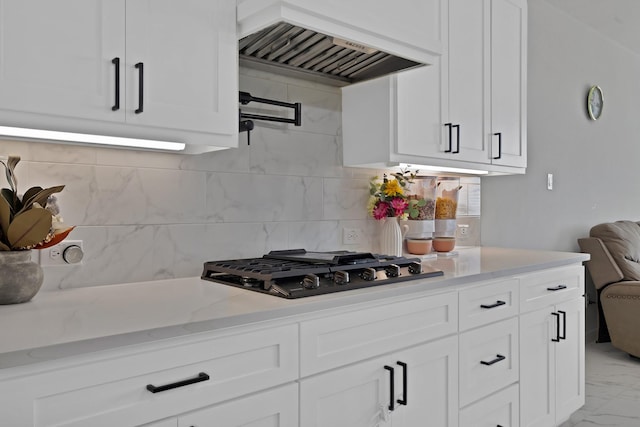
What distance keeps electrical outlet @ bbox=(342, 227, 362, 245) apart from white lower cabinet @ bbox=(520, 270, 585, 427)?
2.76 ft

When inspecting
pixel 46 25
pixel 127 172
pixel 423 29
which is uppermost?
pixel 423 29

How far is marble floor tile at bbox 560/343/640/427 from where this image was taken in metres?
2.82

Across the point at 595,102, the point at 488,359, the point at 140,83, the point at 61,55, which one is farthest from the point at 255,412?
the point at 595,102

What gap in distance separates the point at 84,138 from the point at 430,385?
1.44 metres

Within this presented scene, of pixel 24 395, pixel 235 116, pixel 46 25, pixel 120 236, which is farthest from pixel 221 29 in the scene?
pixel 24 395

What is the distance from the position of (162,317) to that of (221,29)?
0.95 metres

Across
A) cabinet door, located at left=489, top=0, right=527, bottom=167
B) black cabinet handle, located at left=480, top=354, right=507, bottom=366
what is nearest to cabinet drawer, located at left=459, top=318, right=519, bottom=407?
black cabinet handle, located at left=480, top=354, right=507, bottom=366

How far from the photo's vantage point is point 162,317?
124cm

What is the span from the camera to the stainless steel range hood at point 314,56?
74.1 inches

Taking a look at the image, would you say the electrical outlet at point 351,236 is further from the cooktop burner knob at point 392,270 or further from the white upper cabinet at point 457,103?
the cooktop burner knob at point 392,270

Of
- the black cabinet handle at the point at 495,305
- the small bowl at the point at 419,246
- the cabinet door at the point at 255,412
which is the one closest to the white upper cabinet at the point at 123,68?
the cabinet door at the point at 255,412

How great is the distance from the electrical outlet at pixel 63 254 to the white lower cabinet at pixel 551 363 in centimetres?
185

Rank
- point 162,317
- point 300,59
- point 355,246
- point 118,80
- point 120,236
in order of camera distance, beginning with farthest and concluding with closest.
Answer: point 355,246 < point 300,59 < point 120,236 < point 118,80 < point 162,317

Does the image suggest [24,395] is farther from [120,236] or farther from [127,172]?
[127,172]
